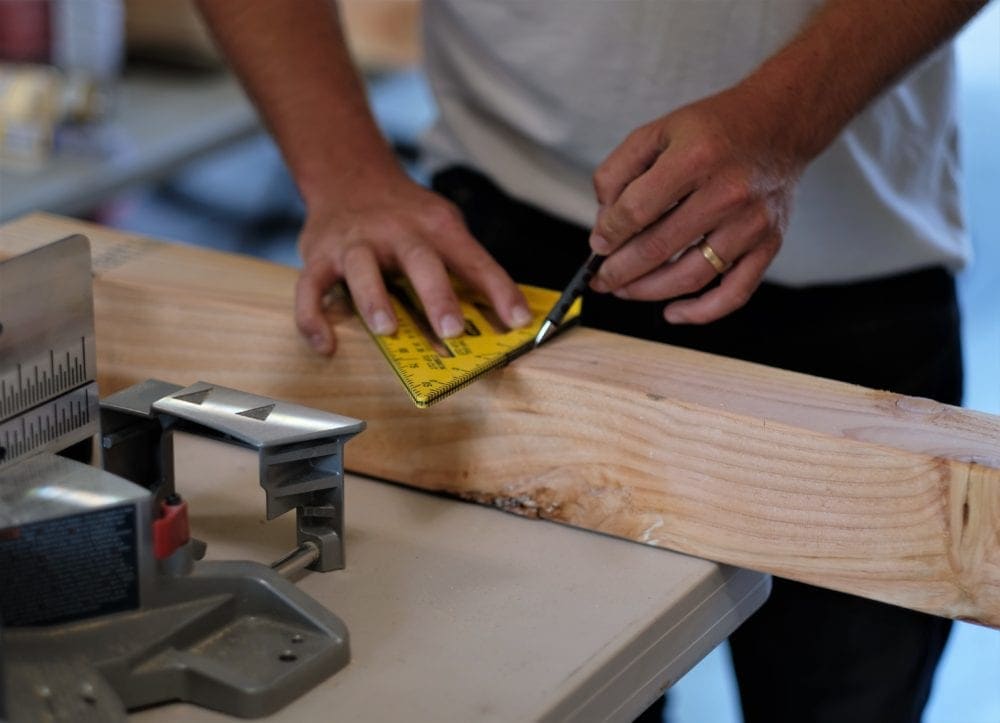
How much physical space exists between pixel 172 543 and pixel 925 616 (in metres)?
0.70

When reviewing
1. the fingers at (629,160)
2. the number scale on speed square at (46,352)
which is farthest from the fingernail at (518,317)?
the number scale on speed square at (46,352)

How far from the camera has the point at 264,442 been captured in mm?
794

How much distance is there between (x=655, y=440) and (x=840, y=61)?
1.12ft

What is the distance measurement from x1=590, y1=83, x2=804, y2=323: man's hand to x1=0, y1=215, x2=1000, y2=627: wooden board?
6 centimetres

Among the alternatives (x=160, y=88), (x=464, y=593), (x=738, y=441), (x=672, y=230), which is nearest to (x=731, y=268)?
(x=672, y=230)

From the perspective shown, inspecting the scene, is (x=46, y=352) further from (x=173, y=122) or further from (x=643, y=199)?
(x=173, y=122)

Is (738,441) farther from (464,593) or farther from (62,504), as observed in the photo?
(62,504)

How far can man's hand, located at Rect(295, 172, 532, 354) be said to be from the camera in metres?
1.00

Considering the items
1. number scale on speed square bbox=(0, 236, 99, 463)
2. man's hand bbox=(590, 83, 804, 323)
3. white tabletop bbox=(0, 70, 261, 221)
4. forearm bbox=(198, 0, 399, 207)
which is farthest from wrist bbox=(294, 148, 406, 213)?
white tabletop bbox=(0, 70, 261, 221)

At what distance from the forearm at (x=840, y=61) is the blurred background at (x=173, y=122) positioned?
27 centimetres

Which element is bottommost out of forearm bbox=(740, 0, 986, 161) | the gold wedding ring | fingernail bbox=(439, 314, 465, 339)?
fingernail bbox=(439, 314, 465, 339)

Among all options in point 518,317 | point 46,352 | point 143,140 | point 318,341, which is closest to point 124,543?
point 46,352

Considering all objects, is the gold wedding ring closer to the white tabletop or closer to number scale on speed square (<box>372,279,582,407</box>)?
number scale on speed square (<box>372,279,582,407</box>)

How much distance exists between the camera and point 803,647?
1210 mm
